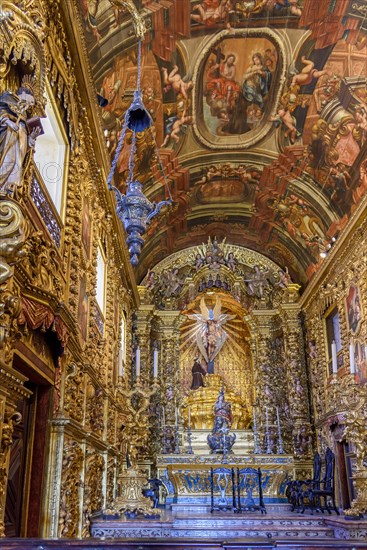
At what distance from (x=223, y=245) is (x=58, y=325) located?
14748 millimetres

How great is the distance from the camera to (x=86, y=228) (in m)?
10.9

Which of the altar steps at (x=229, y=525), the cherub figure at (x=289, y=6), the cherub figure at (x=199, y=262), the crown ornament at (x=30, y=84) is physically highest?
the cherub figure at (x=289, y=6)

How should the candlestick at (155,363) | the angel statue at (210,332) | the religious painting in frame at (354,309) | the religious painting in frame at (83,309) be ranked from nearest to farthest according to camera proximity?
the religious painting in frame at (83,309)
the religious painting in frame at (354,309)
the candlestick at (155,363)
the angel statue at (210,332)

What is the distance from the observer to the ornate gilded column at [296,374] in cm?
1881

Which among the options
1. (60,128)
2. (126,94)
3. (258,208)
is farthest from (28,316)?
(258,208)

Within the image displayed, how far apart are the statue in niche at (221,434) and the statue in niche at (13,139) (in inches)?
529

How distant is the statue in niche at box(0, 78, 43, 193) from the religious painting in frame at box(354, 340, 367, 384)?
417 inches

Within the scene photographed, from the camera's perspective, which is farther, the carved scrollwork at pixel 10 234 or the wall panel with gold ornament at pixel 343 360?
the wall panel with gold ornament at pixel 343 360

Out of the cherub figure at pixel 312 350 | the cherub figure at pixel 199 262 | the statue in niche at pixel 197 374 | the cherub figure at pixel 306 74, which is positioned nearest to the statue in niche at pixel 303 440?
the cherub figure at pixel 312 350

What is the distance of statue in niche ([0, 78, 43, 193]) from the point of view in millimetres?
4828

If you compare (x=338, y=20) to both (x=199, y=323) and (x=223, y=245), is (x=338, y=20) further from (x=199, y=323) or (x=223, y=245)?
(x=199, y=323)

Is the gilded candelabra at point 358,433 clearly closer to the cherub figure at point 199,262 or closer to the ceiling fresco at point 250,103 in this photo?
the ceiling fresco at point 250,103

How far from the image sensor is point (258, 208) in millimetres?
19516

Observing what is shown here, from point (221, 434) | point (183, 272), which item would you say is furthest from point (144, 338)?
point (221, 434)
